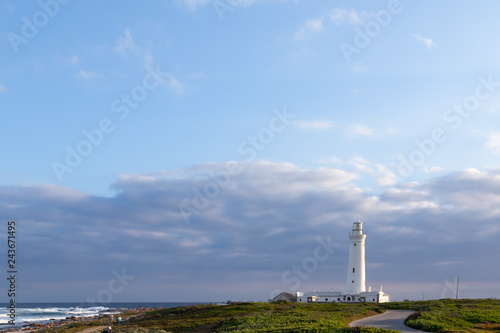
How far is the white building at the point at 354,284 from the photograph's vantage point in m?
69.0

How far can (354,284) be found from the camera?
70375 millimetres

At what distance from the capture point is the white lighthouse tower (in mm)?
70188

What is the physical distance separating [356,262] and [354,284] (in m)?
3.27

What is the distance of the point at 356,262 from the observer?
71.6m

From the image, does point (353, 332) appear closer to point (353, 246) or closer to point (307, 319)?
point (307, 319)

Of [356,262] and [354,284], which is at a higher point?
[356,262]

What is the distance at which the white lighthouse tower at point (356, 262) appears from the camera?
70188 millimetres

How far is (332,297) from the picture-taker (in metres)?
71.1

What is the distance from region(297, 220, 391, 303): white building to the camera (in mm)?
69000

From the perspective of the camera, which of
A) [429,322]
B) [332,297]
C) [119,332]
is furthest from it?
[332,297]

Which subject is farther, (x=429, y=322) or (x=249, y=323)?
(x=249, y=323)

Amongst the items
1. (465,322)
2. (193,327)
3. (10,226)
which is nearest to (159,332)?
(193,327)

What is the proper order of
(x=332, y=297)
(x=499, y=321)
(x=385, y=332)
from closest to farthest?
(x=385, y=332), (x=499, y=321), (x=332, y=297)

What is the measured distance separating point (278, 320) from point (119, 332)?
12.6 metres
